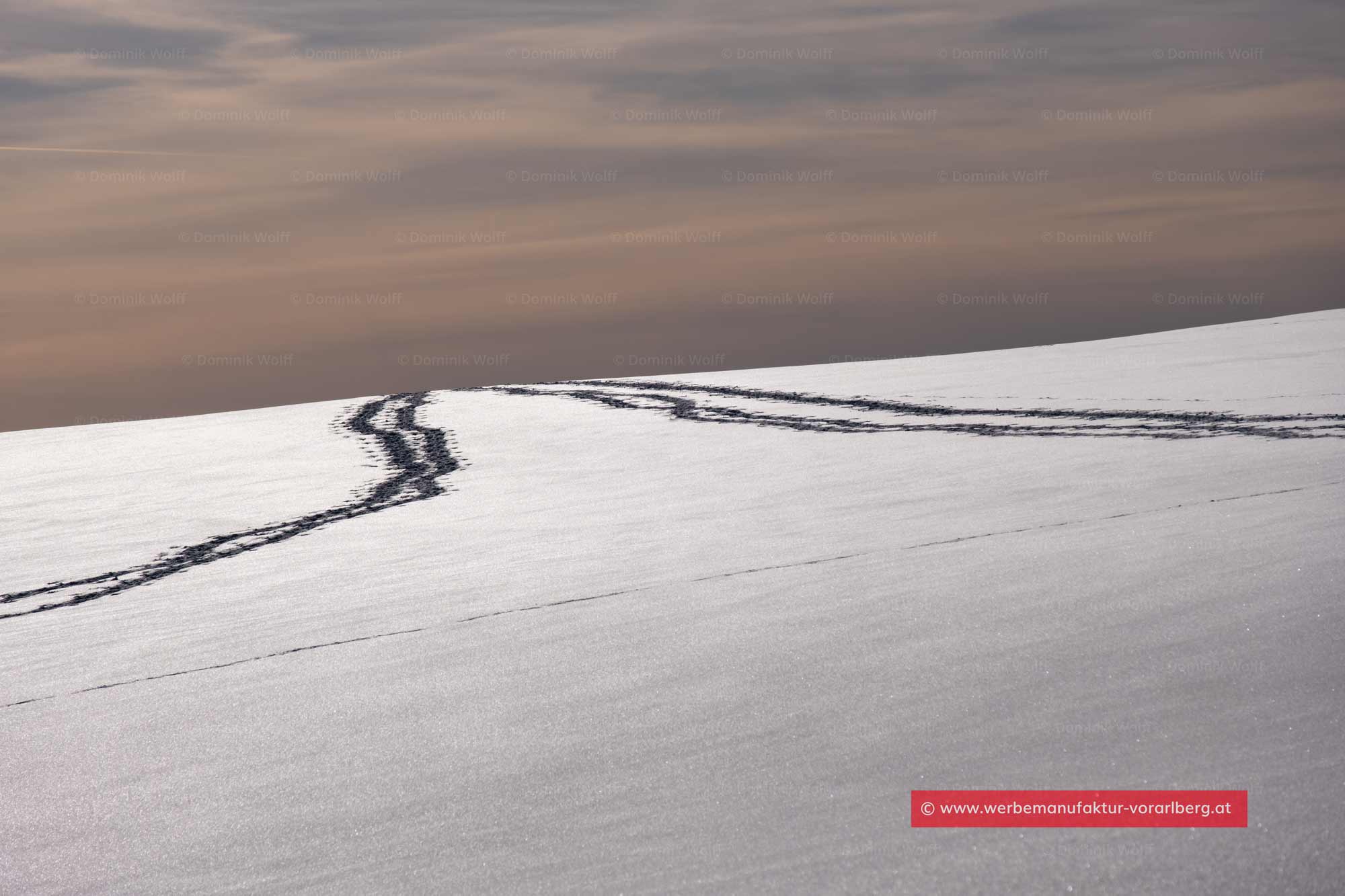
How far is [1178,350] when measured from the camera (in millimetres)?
16016

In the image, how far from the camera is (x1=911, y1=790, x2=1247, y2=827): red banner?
7.22 ft

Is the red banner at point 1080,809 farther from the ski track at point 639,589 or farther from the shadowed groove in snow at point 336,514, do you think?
the shadowed groove in snow at point 336,514

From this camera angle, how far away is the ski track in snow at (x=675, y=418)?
657 centimetres

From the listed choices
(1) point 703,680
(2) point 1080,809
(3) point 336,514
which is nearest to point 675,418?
(3) point 336,514

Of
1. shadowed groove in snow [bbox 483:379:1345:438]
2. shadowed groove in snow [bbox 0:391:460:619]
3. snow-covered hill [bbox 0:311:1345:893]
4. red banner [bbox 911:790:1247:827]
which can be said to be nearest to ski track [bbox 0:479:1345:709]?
snow-covered hill [bbox 0:311:1345:893]

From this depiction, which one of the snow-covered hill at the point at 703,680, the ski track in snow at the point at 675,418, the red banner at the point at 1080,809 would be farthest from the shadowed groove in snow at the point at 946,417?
the red banner at the point at 1080,809

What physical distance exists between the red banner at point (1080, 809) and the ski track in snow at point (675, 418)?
2.35 metres

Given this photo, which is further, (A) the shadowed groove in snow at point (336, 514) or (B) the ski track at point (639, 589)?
(A) the shadowed groove in snow at point (336, 514)

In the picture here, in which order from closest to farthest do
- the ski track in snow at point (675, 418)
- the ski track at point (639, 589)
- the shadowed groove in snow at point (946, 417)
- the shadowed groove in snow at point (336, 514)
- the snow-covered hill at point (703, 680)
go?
the snow-covered hill at point (703, 680)
the ski track at point (639, 589)
the shadowed groove in snow at point (336, 514)
the ski track in snow at point (675, 418)
the shadowed groove in snow at point (946, 417)

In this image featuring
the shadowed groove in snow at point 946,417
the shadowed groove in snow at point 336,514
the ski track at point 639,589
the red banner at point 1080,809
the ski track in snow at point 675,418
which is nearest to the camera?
the red banner at point 1080,809

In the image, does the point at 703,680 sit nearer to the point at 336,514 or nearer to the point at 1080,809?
the point at 1080,809

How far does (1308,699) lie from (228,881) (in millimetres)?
2448

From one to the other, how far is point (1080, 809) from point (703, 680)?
1240 millimetres

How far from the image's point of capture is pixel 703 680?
10.8 ft
